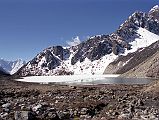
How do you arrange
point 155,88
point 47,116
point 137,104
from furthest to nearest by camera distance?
point 155,88, point 137,104, point 47,116

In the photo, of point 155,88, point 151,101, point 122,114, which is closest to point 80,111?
point 122,114

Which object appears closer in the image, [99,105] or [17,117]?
[17,117]

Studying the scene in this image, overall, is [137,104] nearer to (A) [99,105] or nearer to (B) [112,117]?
(A) [99,105]

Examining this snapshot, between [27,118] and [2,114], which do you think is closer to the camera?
[27,118]

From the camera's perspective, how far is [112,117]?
47.8 meters

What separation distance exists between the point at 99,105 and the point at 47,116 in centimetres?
1836

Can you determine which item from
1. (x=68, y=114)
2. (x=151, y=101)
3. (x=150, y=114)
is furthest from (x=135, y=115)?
(x=151, y=101)

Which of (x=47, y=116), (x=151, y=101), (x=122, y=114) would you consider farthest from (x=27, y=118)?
(x=151, y=101)

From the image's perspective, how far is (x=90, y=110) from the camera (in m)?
56.7

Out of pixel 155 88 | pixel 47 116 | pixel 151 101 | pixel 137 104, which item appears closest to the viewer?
pixel 47 116

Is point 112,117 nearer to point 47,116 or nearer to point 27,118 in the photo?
point 47,116

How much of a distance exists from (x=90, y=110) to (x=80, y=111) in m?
2.95

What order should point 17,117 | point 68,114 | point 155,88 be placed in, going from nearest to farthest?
point 17,117
point 68,114
point 155,88

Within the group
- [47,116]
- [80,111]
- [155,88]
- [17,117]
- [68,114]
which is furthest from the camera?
[155,88]
